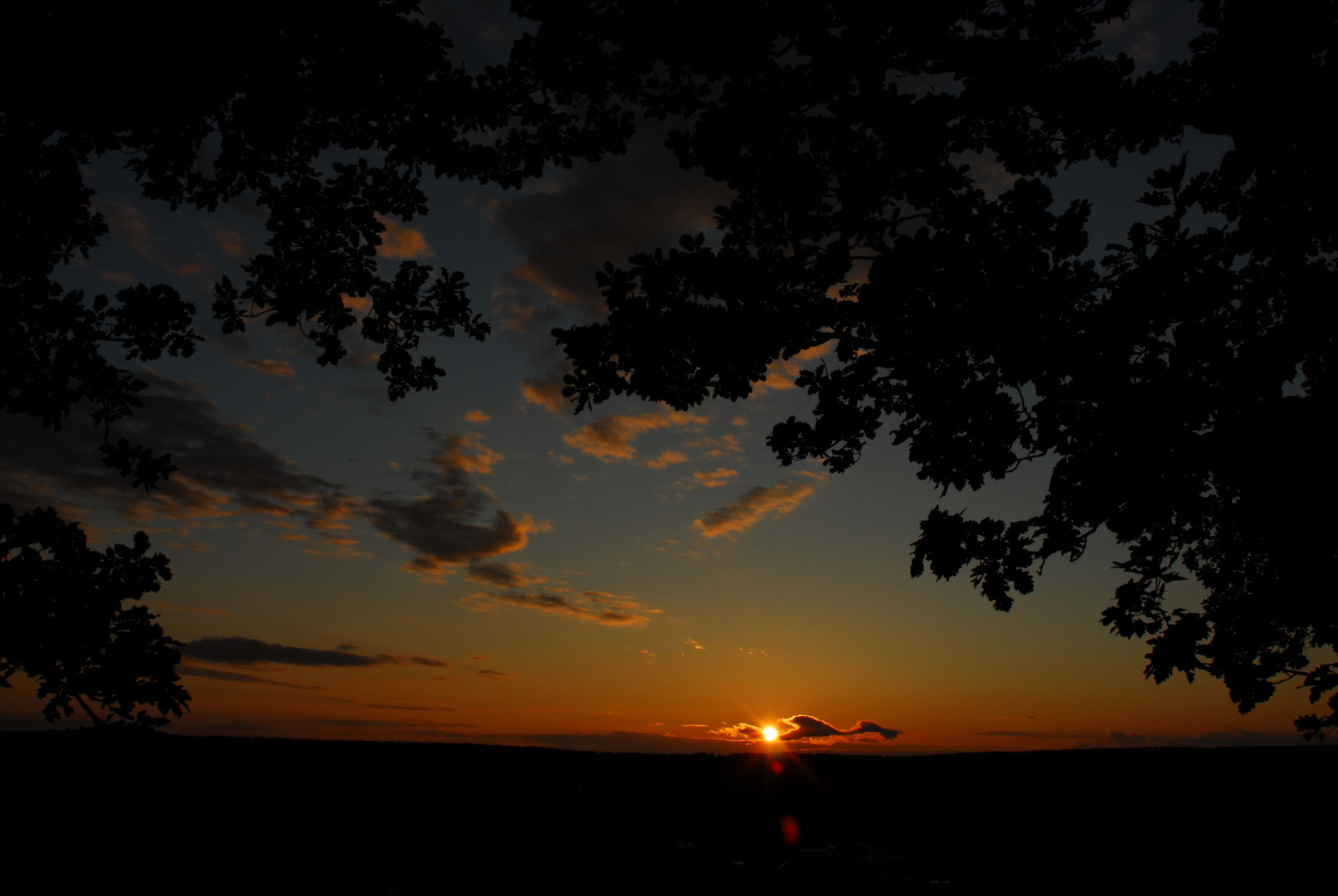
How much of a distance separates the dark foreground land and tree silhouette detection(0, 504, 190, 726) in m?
3.37

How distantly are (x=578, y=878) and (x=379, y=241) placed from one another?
9737 millimetres

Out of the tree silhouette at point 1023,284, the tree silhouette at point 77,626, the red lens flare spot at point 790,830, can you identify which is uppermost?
the tree silhouette at point 1023,284

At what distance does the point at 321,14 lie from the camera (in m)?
6.98

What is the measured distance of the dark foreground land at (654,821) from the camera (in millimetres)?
11531

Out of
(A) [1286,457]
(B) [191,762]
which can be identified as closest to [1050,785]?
(A) [1286,457]

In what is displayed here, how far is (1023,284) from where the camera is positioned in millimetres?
6125

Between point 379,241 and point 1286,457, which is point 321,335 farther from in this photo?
point 1286,457

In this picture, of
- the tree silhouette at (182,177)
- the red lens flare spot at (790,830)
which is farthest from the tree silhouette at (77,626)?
the red lens flare spot at (790,830)

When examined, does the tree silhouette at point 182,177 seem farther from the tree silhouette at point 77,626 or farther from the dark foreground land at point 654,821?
the dark foreground land at point 654,821

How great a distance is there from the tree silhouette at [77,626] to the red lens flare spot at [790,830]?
36.6 feet

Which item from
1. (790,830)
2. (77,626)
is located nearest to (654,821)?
(790,830)

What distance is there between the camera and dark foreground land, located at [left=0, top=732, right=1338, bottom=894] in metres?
11.5

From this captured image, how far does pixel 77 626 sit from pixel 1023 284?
26.0 feet

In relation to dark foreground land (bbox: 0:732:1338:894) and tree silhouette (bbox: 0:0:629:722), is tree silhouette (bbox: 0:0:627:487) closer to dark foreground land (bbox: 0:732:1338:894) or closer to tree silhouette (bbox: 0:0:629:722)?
tree silhouette (bbox: 0:0:629:722)
